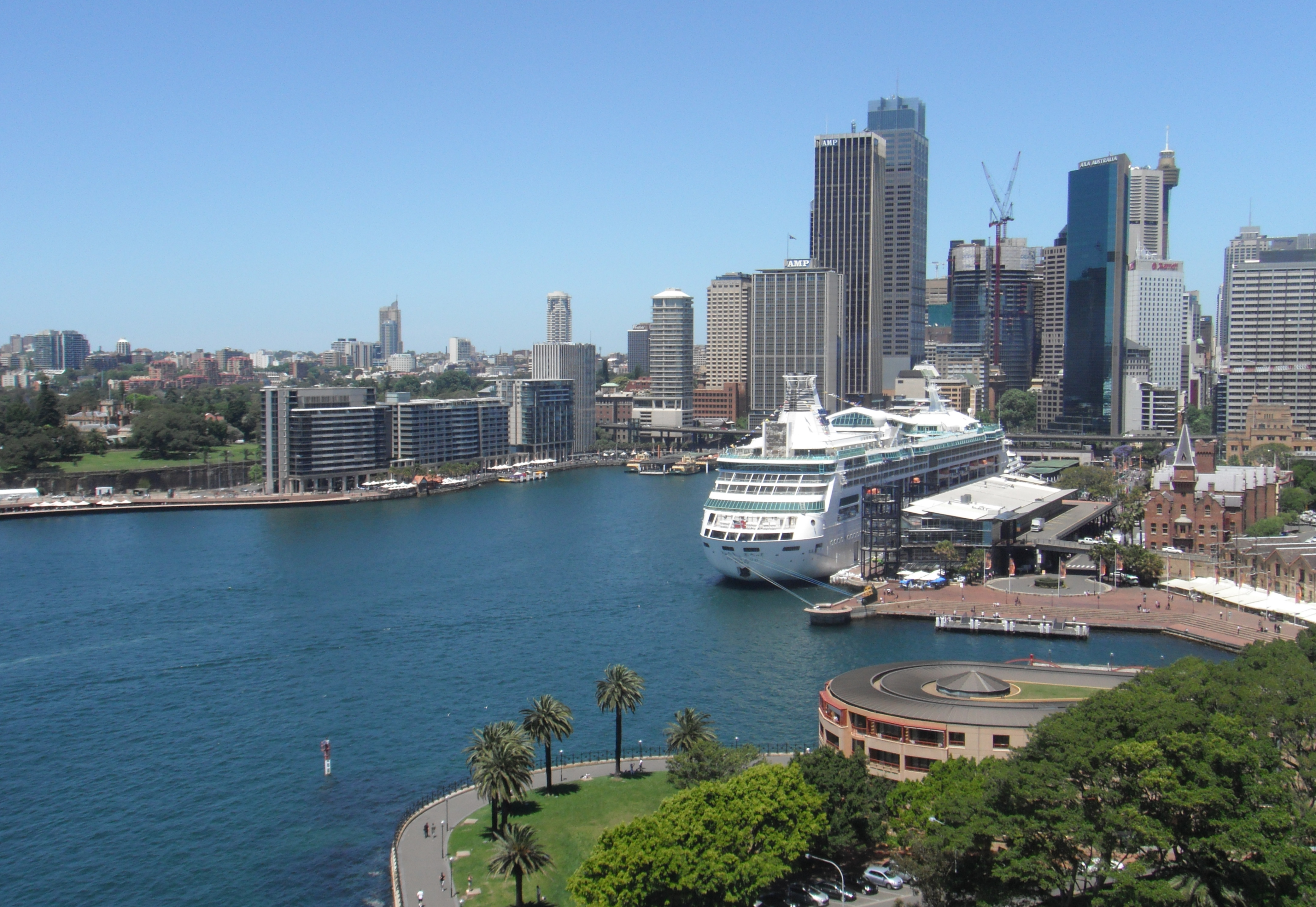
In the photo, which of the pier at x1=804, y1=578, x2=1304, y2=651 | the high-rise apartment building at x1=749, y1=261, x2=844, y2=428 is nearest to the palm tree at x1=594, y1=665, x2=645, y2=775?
the pier at x1=804, y1=578, x2=1304, y2=651

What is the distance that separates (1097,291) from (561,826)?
124995mm

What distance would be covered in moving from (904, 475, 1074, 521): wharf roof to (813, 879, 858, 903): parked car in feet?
105

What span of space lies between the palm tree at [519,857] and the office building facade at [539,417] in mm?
94842

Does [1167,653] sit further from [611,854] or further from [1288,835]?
[611,854]

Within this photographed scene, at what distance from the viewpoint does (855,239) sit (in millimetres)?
139750

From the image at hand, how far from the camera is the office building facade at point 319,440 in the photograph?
296ft

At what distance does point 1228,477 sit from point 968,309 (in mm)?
120892

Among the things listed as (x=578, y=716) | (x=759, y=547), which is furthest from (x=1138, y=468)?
(x=578, y=716)

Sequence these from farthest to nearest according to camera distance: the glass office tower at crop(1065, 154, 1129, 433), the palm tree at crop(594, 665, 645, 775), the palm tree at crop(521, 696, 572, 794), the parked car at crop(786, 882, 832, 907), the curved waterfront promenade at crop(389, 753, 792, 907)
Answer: the glass office tower at crop(1065, 154, 1129, 433)
the palm tree at crop(594, 665, 645, 775)
the palm tree at crop(521, 696, 572, 794)
the curved waterfront promenade at crop(389, 753, 792, 907)
the parked car at crop(786, 882, 832, 907)

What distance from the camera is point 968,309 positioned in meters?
180

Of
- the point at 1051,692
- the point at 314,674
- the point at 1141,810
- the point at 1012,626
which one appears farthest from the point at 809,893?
the point at 1012,626

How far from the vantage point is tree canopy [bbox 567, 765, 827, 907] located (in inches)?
750

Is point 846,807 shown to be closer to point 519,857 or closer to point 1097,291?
point 519,857

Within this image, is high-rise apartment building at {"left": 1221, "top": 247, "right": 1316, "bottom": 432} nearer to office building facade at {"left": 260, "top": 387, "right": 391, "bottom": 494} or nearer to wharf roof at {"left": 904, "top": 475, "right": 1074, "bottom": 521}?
wharf roof at {"left": 904, "top": 475, "right": 1074, "bottom": 521}
